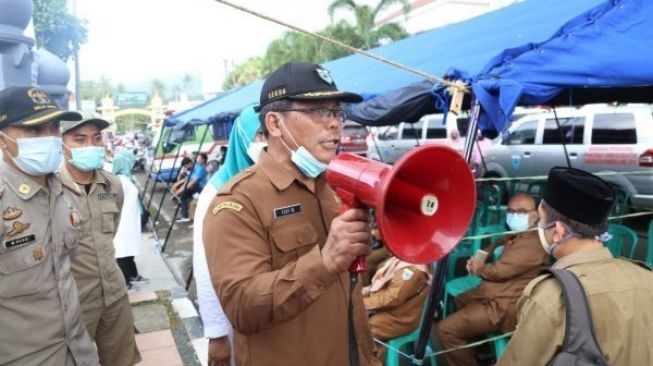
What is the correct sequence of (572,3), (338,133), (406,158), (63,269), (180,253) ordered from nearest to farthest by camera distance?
(406,158) → (338,133) → (63,269) → (572,3) → (180,253)

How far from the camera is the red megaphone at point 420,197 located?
1.16m

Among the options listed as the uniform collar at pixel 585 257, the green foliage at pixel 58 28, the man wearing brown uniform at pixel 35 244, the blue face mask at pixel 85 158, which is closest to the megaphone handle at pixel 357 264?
the uniform collar at pixel 585 257

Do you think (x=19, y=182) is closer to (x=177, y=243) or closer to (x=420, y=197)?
(x=420, y=197)

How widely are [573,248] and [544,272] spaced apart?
0.68 feet

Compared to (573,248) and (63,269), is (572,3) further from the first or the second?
(63,269)

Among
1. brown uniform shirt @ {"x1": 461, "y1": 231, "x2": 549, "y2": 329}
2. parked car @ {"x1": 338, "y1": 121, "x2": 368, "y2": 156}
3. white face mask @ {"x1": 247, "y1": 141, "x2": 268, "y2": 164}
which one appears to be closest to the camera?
white face mask @ {"x1": 247, "y1": 141, "x2": 268, "y2": 164}

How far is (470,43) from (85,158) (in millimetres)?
3757

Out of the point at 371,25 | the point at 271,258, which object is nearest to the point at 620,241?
the point at 271,258

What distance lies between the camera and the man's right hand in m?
1.12

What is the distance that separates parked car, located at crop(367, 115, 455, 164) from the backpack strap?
400 inches

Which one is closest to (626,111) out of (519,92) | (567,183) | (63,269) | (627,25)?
(627,25)

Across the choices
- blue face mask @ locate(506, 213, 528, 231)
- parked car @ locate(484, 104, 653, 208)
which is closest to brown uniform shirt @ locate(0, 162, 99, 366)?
blue face mask @ locate(506, 213, 528, 231)

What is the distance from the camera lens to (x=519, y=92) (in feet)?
8.79

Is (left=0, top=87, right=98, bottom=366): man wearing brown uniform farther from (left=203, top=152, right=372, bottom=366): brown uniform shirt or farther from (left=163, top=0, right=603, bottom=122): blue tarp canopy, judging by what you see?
(left=163, top=0, right=603, bottom=122): blue tarp canopy
